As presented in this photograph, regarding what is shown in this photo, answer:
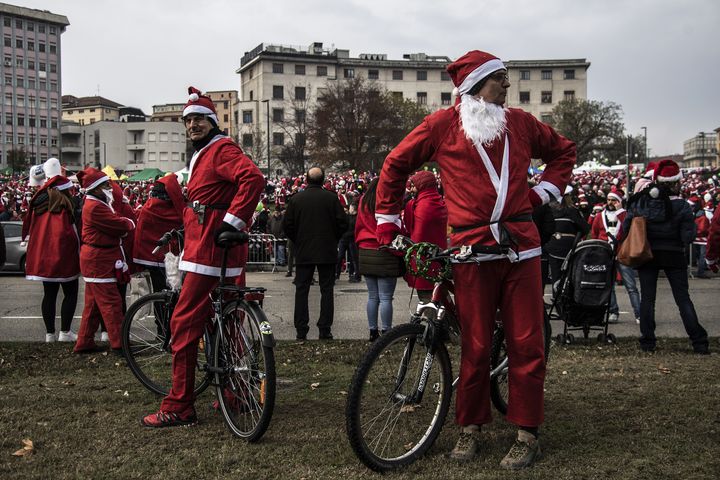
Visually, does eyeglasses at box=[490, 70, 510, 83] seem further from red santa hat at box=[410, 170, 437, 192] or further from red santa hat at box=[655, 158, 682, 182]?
red santa hat at box=[655, 158, 682, 182]

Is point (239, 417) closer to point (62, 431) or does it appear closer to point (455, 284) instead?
point (62, 431)

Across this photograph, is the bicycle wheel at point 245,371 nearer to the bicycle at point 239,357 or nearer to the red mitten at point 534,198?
the bicycle at point 239,357

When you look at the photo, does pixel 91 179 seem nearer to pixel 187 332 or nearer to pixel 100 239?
pixel 100 239

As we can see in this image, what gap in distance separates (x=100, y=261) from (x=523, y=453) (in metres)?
5.28

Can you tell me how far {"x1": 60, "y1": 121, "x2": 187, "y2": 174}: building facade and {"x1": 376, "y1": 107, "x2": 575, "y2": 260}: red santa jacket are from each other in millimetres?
128244

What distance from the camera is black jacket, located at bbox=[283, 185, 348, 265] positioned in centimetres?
927

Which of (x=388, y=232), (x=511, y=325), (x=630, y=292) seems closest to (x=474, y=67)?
(x=388, y=232)

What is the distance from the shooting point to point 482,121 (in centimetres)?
445

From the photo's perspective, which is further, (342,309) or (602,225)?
(602,225)

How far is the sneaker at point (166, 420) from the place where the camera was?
5215mm

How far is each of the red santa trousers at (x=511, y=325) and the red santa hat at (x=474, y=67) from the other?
1.05 meters

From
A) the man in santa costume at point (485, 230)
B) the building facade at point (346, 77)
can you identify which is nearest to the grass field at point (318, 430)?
the man in santa costume at point (485, 230)

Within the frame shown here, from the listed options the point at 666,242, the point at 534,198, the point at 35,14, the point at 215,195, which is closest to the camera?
the point at 534,198

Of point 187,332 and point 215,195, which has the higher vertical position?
point 215,195
